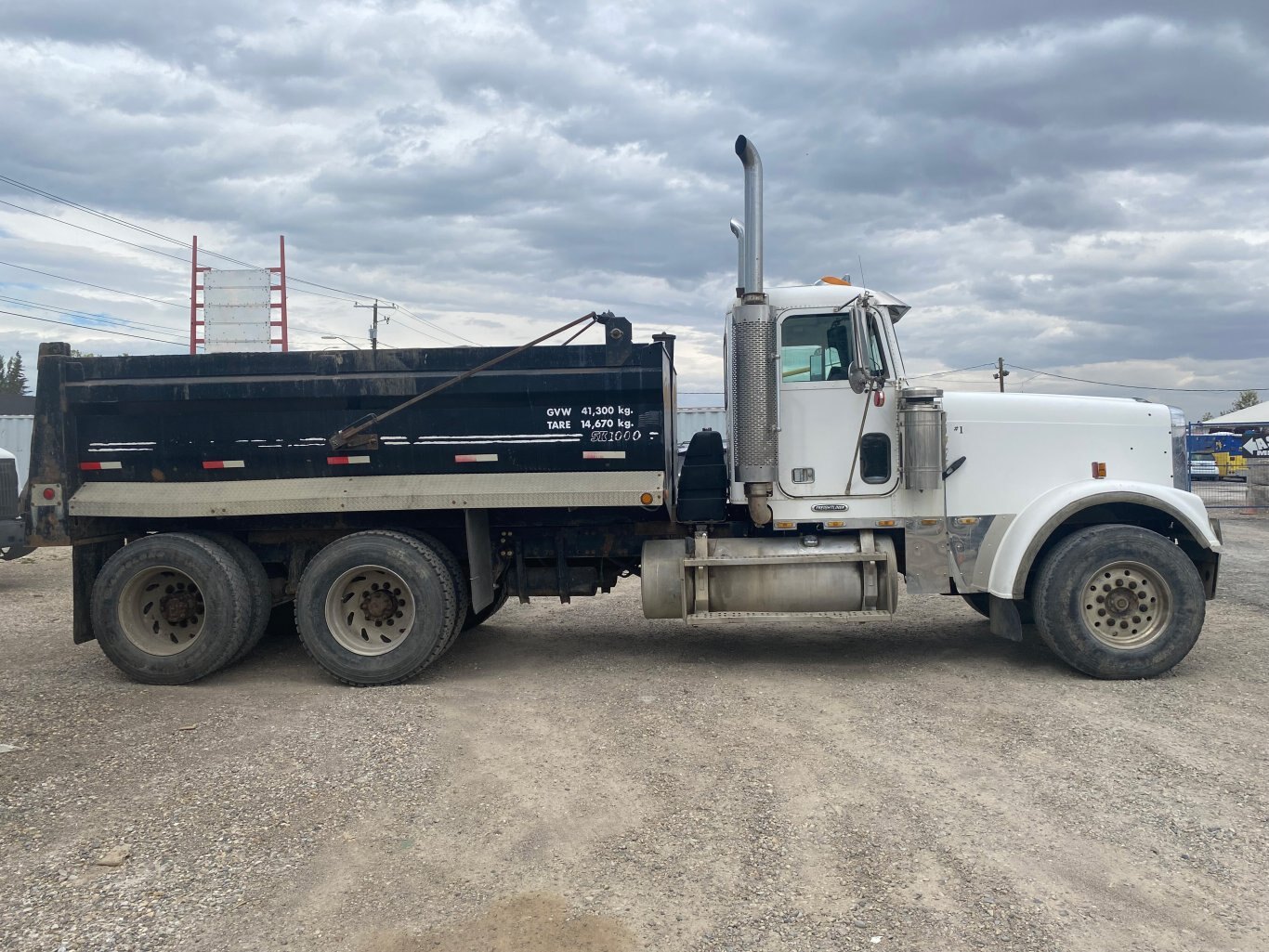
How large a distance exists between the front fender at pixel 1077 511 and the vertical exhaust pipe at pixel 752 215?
2.74m

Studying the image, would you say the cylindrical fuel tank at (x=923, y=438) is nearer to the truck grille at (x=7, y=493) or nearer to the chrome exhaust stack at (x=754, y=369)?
the chrome exhaust stack at (x=754, y=369)

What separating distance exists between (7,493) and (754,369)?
10.2 m

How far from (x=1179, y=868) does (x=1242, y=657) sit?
433 centimetres

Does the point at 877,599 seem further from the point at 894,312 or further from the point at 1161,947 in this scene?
the point at 1161,947

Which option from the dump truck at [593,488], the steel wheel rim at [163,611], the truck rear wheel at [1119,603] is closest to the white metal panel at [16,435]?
the dump truck at [593,488]

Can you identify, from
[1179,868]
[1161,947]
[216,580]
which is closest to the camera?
[1161,947]

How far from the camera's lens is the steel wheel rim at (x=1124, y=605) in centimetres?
662

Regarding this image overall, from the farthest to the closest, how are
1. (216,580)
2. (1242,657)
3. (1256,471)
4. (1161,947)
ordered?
(1256,471) → (1242,657) → (216,580) → (1161,947)

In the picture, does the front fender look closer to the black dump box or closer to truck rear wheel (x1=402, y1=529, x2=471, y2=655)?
the black dump box

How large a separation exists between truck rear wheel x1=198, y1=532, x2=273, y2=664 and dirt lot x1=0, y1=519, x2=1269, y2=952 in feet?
1.11

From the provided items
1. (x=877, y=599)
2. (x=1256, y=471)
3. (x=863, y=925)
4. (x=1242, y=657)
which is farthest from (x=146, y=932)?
(x=1256, y=471)

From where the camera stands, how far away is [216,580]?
676cm

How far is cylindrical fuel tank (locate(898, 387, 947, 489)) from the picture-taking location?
265 inches

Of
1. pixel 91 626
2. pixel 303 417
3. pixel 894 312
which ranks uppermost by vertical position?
pixel 894 312
